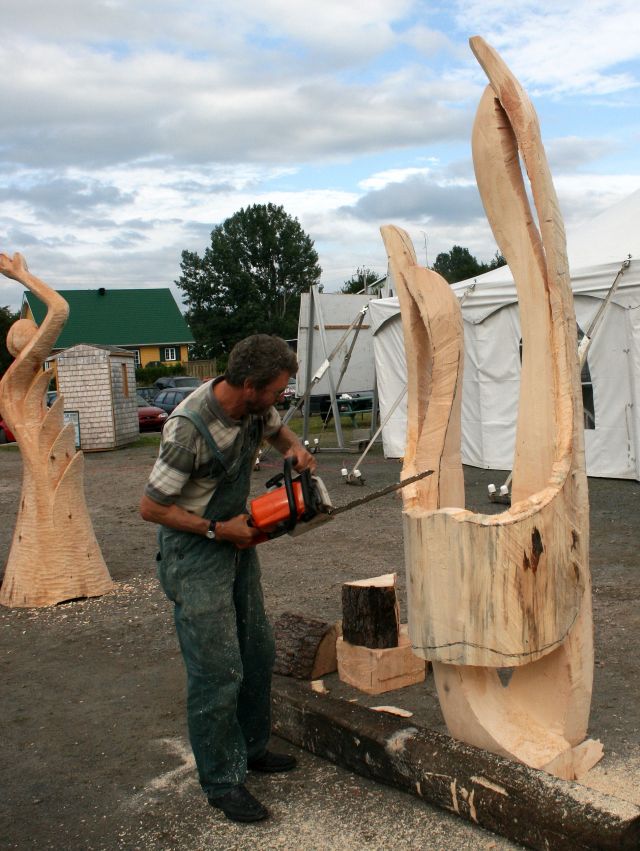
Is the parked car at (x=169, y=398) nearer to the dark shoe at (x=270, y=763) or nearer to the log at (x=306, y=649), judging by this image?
the log at (x=306, y=649)

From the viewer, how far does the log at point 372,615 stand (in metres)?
3.68

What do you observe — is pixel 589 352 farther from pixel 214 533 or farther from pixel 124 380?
pixel 124 380

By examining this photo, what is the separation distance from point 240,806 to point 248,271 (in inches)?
2008

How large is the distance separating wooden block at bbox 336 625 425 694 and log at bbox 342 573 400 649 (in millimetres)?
36

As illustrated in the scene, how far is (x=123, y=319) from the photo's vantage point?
41.4 metres

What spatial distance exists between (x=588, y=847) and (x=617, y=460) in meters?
6.54

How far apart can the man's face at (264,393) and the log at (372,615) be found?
1317 mm

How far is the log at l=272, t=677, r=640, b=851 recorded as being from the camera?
223cm

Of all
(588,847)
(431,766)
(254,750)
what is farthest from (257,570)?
(588,847)

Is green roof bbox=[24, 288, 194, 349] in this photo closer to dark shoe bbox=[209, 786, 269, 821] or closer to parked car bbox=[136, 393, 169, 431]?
parked car bbox=[136, 393, 169, 431]

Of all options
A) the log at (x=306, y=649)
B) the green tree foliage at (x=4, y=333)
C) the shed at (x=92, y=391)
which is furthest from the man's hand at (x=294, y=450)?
the green tree foliage at (x=4, y=333)

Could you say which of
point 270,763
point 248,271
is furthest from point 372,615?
point 248,271

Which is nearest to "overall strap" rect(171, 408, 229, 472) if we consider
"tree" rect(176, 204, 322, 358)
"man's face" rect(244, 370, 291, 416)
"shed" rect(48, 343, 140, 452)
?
"man's face" rect(244, 370, 291, 416)

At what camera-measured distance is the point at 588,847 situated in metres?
2.21
